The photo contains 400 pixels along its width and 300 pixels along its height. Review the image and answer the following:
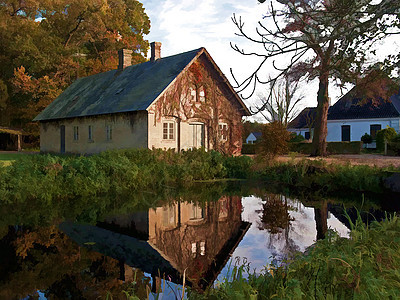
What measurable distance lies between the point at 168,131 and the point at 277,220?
38.9 feet

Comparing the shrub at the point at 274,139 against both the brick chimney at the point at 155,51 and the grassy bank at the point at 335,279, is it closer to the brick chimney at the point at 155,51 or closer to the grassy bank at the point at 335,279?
the brick chimney at the point at 155,51

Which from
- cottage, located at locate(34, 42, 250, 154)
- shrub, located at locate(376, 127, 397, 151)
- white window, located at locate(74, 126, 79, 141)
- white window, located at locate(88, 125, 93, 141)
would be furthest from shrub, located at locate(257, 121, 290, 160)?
shrub, located at locate(376, 127, 397, 151)

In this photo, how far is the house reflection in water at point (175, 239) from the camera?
6320 millimetres

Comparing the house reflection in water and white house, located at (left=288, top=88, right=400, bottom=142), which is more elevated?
white house, located at (left=288, top=88, right=400, bottom=142)

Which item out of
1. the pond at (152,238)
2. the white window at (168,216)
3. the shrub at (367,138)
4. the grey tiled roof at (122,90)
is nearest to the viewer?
the pond at (152,238)

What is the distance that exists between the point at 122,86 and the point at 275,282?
67.7ft

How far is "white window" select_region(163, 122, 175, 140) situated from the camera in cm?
2052

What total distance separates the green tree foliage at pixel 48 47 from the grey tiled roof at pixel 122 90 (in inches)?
267

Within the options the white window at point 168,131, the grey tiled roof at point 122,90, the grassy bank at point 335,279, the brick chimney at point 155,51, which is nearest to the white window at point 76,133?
the grey tiled roof at point 122,90

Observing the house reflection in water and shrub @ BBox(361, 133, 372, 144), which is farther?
shrub @ BBox(361, 133, 372, 144)

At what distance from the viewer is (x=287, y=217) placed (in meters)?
Result: 10.1

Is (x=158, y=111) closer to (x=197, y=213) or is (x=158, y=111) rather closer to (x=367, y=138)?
(x=197, y=213)

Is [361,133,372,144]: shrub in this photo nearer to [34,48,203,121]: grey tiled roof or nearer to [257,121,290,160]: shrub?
[257,121,290,160]: shrub

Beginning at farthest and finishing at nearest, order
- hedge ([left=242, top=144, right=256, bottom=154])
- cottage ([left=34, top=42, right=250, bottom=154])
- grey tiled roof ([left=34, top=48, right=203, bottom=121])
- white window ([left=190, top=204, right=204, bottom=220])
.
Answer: hedge ([left=242, top=144, right=256, bottom=154]), grey tiled roof ([left=34, top=48, right=203, bottom=121]), cottage ([left=34, top=42, right=250, bottom=154]), white window ([left=190, top=204, right=204, bottom=220])
